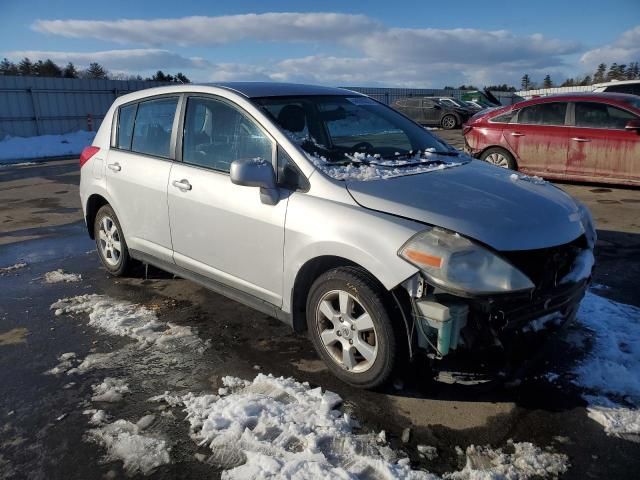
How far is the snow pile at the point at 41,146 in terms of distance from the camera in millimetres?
17531

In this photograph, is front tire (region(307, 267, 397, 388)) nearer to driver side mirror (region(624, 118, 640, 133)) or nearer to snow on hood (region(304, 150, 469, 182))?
snow on hood (region(304, 150, 469, 182))

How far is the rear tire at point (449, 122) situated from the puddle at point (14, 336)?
23.8m

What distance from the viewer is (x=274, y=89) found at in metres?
3.93

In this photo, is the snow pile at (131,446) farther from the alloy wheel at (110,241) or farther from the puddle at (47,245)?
the puddle at (47,245)

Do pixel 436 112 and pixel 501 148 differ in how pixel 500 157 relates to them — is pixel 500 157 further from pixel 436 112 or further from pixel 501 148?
pixel 436 112

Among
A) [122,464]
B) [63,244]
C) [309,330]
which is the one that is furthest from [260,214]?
[63,244]

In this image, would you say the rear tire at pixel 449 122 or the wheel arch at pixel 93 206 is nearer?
the wheel arch at pixel 93 206

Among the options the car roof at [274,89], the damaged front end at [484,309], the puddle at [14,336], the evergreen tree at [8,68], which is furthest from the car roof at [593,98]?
the evergreen tree at [8,68]

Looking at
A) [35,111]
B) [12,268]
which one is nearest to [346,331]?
[12,268]

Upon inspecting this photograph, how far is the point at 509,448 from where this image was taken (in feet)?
8.39

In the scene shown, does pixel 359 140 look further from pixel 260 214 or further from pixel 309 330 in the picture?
pixel 309 330

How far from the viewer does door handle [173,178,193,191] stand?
384 cm

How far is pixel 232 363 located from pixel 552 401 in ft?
6.44

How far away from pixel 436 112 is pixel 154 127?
75.9ft
